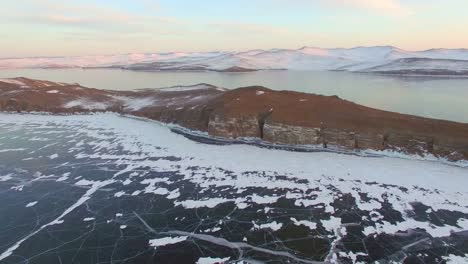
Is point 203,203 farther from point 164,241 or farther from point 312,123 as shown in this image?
point 312,123

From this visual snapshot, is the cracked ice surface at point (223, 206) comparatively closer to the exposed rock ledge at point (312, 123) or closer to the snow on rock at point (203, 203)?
the snow on rock at point (203, 203)

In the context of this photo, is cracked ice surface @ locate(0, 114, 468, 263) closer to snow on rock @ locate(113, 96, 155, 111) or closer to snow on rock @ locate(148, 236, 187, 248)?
snow on rock @ locate(148, 236, 187, 248)

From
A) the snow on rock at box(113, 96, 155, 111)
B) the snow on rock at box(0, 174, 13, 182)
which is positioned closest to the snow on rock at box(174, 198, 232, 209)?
the snow on rock at box(0, 174, 13, 182)

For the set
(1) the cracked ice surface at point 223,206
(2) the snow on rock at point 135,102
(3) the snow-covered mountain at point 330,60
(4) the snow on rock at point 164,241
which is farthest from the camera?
(3) the snow-covered mountain at point 330,60

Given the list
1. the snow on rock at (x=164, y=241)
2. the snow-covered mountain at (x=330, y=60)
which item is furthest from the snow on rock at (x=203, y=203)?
the snow-covered mountain at (x=330, y=60)

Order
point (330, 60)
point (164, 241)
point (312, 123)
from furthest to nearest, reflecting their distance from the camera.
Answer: point (330, 60)
point (312, 123)
point (164, 241)

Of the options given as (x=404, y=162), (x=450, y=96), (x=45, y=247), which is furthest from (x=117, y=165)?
(x=450, y=96)

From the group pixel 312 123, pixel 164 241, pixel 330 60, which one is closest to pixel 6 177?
pixel 164 241
